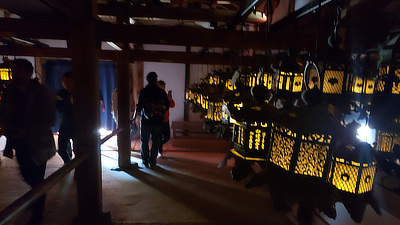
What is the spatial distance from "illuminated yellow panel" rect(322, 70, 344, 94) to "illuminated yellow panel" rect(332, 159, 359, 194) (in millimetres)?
840

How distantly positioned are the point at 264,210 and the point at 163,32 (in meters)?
2.93

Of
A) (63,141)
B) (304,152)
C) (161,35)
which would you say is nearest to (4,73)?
(63,141)

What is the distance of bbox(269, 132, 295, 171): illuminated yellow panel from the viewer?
1.27 m

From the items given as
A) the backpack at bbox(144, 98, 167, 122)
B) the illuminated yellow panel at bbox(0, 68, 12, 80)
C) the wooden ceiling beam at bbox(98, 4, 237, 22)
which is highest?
the wooden ceiling beam at bbox(98, 4, 237, 22)

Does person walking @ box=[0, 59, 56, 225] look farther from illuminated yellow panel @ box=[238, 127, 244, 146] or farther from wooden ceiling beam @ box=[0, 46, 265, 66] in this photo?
wooden ceiling beam @ box=[0, 46, 265, 66]

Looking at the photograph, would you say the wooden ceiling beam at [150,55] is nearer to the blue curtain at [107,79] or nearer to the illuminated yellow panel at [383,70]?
the illuminated yellow panel at [383,70]

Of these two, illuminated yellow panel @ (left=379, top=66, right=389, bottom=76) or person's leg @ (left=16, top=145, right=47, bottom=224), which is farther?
person's leg @ (left=16, top=145, right=47, bottom=224)

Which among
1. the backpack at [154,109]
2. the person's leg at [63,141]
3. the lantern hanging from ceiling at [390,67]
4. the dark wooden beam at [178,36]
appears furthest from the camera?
the backpack at [154,109]

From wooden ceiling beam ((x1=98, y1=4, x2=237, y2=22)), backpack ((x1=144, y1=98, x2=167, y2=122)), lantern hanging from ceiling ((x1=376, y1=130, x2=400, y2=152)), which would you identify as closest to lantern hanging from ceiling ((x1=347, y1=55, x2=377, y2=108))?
lantern hanging from ceiling ((x1=376, y1=130, x2=400, y2=152))

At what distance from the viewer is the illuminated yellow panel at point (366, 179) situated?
130 cm

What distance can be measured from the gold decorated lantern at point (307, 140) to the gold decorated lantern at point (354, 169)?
0.20 m

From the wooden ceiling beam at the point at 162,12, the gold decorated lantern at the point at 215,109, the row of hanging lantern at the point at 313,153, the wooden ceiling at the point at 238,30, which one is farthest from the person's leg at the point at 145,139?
the row of hanging lantern at the point at 313,153

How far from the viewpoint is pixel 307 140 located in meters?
1.22

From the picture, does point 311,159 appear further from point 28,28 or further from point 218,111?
point 28,28
